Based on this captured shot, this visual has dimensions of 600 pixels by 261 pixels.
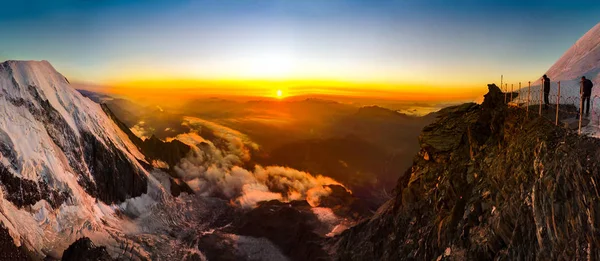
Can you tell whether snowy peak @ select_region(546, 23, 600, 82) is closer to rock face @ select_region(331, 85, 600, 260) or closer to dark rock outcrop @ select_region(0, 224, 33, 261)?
rock face @ select_region(331, 85, 600, 260)

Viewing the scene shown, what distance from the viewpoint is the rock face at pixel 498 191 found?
4250 centimetres

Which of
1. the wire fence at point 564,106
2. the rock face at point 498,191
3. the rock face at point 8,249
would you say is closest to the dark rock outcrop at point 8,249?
the rock face at point 8,249

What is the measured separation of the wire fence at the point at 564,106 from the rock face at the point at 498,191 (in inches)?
82.6

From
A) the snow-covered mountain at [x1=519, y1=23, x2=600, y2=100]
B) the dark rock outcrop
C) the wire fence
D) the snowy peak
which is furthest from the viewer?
the dark rock outcrop

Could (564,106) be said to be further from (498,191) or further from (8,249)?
(8,249)

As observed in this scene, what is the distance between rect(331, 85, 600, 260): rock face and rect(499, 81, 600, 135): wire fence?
6.88 feet

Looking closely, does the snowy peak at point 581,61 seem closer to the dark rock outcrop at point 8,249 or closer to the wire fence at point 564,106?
the wire fence at point 564,106

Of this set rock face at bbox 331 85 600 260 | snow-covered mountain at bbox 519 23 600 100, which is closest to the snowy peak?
snow-covered mountain at bbox 519 23 600 100

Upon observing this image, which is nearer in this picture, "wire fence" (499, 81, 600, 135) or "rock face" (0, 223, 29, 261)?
"wire fence" (499, 81, 600, 135)

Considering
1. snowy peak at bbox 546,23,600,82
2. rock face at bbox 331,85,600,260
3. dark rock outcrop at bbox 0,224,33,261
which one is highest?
snowy peak at bbox 546,23,600,82

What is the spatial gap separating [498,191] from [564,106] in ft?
77.0

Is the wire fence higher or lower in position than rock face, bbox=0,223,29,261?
higher

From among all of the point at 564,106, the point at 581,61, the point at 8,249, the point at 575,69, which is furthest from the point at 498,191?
the point at 8,249

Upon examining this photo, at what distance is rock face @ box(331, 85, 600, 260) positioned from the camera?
139 feet
